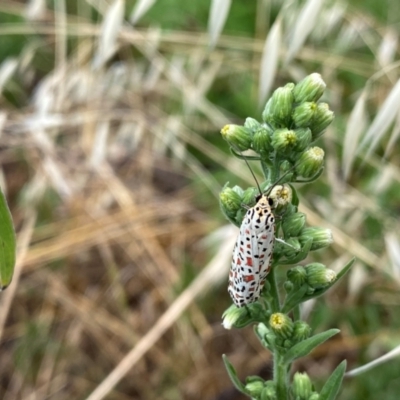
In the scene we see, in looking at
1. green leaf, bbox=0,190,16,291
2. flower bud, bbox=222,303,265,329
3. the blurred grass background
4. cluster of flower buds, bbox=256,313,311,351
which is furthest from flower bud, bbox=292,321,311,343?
the blurred grass background

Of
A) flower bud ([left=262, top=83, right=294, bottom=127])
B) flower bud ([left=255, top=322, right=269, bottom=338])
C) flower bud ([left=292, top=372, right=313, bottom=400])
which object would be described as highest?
flower bud ([left=262, top=83, right=294, bottom=127])

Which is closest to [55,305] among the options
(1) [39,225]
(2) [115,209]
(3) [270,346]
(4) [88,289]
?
(4) [88,289]

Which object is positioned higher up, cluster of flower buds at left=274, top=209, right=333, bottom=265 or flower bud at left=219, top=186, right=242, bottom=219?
flower bud at left=219, top=186, right=242, bottom=219

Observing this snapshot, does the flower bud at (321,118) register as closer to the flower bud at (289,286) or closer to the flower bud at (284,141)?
the flower bud at (284,141)

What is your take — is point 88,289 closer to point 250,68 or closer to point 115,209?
point 115,209

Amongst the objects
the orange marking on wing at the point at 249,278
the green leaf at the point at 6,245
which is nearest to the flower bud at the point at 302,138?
the orange marking on wing at the point at 249,278

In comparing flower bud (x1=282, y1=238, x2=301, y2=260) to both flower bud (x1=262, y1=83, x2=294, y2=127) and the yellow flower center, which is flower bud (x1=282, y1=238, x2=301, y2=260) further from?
flower bud (x1=262, y1=83, x2=294, y2=127)

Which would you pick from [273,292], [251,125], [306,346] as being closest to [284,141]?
[251,125]
